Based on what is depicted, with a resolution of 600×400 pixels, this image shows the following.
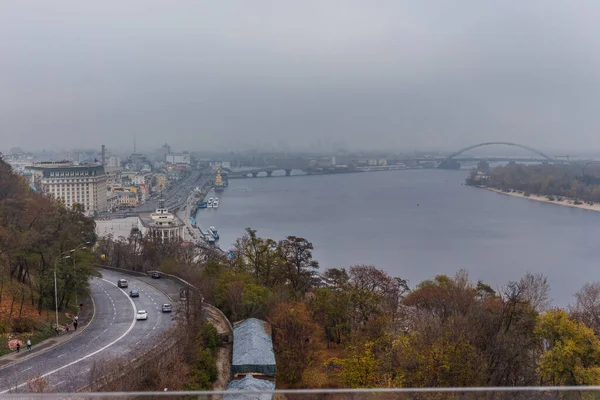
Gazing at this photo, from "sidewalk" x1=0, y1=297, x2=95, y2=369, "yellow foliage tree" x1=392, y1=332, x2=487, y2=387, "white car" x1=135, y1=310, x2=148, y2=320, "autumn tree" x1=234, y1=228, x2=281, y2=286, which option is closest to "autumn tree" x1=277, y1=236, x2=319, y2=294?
"autumn tree" x1=234, y1=228, x2=281, y2=286

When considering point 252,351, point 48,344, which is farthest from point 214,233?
point 252,351

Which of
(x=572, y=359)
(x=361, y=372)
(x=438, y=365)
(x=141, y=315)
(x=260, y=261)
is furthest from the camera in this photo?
(x=260, y=261)

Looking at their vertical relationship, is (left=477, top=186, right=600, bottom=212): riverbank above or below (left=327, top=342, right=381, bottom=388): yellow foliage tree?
below

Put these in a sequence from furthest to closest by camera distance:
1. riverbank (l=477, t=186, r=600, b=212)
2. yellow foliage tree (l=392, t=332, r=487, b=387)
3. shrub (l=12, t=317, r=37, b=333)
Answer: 1. riverbank (l=477, t=186, r=600, b=212)
2. shrub (l=12, t=317, r=37, b=333)
3. yellow foliage tree (l=392, t=332, r=487, b=387)

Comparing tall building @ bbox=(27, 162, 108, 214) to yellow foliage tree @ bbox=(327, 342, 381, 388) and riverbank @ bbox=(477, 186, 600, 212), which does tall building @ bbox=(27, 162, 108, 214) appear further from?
riverbank @ bbox=(477, 186, 600, 212)

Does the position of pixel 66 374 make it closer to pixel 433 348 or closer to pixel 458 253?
pixel 433 348

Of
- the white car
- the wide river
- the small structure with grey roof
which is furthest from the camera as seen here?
the wide river

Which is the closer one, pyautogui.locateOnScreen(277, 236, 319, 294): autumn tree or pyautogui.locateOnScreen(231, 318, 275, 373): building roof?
pyautogui.locateOnScreen(231, 318, 275, 373): building roof

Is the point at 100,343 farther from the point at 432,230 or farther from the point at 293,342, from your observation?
the point at 432,230
